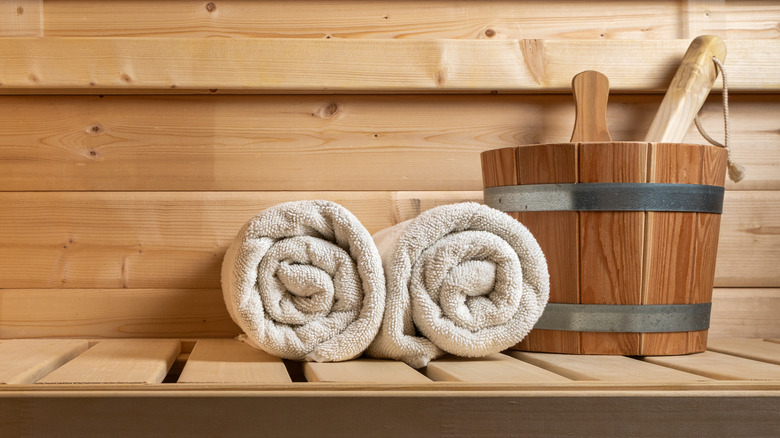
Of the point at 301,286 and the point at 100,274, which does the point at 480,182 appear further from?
the point at 100,274

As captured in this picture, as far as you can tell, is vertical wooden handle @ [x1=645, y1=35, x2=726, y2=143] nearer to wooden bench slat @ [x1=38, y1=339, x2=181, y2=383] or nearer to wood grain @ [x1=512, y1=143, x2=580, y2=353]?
wood grain @ [x1=512, y1=143, x2=580, y2=353]

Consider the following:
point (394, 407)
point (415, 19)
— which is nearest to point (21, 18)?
point (415, 19)

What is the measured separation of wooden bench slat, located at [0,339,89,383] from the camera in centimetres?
85

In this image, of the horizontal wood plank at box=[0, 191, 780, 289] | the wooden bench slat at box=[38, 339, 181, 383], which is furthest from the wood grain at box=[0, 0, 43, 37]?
the wooden bench slat at box=[38, 339, 181, 383]

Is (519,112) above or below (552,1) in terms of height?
below

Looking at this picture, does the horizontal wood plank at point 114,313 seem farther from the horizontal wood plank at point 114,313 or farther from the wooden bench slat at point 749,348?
the wooden bench slat at point 749,348

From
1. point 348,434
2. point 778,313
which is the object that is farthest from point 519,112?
point 348,434

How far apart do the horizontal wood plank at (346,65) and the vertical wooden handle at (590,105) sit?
0.08m

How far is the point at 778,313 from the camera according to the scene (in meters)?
1.33

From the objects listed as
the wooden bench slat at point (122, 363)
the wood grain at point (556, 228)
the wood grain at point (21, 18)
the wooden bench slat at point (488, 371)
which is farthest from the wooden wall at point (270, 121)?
the wooden bench slat at point (488, 371)

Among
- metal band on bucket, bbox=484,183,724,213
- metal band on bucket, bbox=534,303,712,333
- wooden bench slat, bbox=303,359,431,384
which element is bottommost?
wooden bench slat, bbox=303,359,431,384

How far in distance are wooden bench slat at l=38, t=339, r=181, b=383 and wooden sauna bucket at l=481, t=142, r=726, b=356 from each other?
0.52 meters

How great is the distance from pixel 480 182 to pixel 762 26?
59 cm

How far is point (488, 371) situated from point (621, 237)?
0.92 feet
